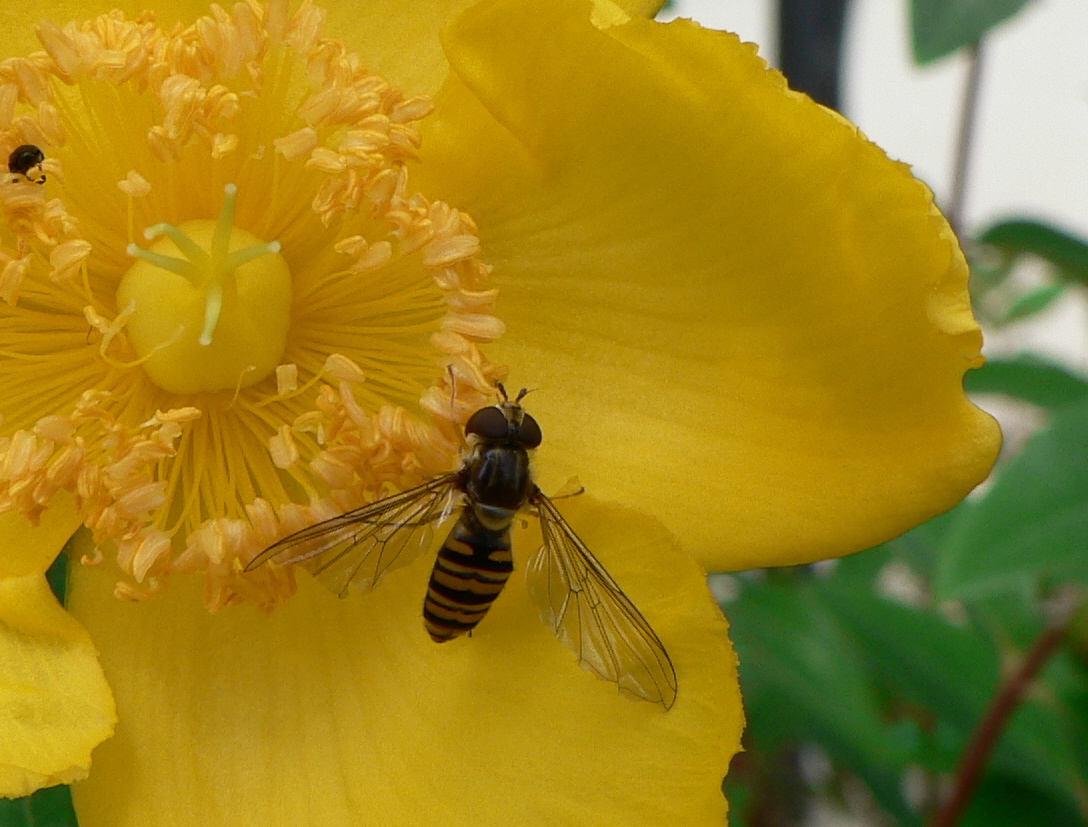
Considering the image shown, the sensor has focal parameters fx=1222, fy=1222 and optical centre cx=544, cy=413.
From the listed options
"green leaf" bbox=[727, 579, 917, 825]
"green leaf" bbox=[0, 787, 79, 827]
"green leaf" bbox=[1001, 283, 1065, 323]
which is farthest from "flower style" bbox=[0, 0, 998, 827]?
"green leaf" bbox=[1001, 283, 1065, 323]

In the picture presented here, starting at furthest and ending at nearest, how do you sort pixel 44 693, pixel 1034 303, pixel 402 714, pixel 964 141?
pixel 1034 303
pixel 964 141
pixel 402 714
pixel 44 693

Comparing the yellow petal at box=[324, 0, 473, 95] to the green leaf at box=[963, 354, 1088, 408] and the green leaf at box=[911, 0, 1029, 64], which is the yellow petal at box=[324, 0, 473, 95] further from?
the green leaf at box=[963, 354, 1088, 408]

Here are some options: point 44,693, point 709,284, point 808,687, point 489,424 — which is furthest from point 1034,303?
point 44,693

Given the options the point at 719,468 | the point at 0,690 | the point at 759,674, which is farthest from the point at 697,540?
the point at 759,674

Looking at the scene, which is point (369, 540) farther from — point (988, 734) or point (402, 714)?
point (988, 734)

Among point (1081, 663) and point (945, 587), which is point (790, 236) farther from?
point (1081, 663)

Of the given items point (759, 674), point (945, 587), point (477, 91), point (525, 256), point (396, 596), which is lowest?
point (759, 674)
